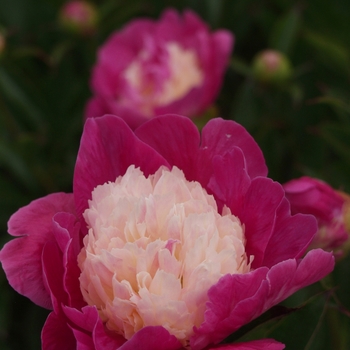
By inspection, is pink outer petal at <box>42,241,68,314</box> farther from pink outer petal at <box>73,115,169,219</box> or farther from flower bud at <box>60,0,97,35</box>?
flower bud at <box>60,0,97,35</box>

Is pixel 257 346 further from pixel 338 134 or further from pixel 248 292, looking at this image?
pixel 338 134

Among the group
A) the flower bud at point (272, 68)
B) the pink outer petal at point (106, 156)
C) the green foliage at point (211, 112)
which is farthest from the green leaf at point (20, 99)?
the pink outer petal at point (106, 156)

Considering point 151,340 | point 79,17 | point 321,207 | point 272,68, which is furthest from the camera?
point 79,17

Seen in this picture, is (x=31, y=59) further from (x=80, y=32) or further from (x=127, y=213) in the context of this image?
(x=127, y=213)

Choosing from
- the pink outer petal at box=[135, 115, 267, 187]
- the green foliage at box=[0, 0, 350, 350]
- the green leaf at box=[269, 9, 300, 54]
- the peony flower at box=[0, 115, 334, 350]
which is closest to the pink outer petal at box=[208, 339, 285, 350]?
the peony flower at box=[0, 115, 334, 350]

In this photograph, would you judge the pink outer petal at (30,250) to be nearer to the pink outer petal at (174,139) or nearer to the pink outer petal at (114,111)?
the pink outer petal at (174,139)

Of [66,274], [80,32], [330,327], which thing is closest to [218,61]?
[80,32]

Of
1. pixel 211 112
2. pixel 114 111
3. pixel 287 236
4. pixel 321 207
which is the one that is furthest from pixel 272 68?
pixel 287 236

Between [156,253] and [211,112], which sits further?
[211,112]
